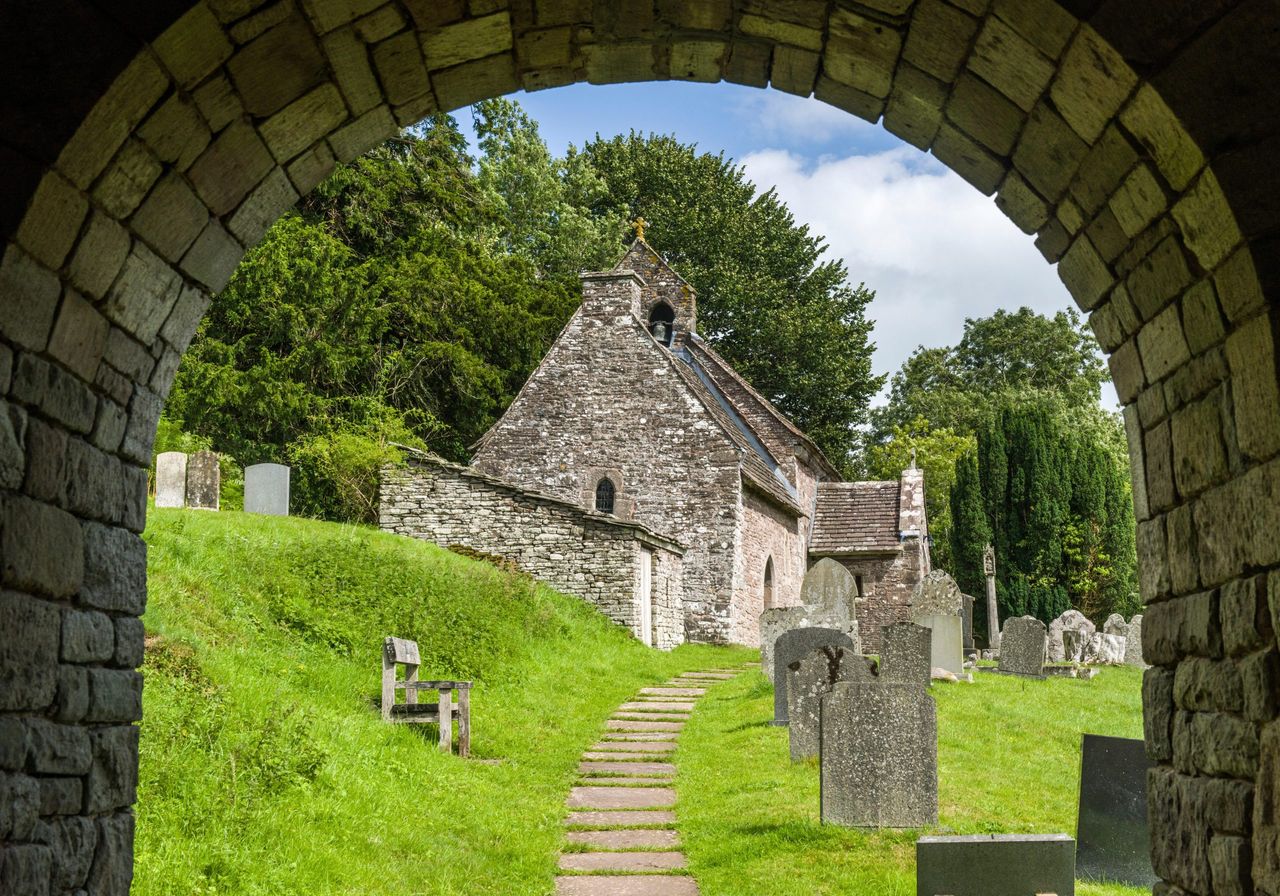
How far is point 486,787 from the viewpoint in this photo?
10039 mm

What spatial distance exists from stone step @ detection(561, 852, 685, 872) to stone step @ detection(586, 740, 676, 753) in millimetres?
4032

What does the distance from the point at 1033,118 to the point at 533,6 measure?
2.01 m

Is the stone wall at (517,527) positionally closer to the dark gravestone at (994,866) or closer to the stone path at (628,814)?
the stone path at (628,814)

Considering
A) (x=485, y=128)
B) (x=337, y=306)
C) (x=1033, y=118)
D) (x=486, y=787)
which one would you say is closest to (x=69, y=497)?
(x=1033, y=118)

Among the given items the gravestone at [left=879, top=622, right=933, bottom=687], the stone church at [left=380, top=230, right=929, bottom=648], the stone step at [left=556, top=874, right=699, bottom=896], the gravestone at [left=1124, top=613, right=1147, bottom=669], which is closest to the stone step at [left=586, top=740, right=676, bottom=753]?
the gravestone at [left=879, top=622, right=933, bottom=687]

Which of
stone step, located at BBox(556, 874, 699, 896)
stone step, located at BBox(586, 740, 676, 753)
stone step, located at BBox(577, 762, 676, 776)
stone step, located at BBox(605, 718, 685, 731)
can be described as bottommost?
stone step, located at BBox(556, 874, 699, 896)

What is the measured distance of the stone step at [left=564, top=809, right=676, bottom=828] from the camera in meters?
9.31

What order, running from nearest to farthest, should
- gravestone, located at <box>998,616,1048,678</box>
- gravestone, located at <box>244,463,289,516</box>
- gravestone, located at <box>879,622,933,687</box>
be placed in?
gravestone, located at <box>879,622,933,687</box> < gravestone, located at <box>998,616,1048,678</box> < gravestone, located at <box>244,463,289,516</box>

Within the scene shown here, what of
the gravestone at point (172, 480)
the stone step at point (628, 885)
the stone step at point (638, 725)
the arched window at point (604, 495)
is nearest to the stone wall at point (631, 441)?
the arched window at point (604, 495)

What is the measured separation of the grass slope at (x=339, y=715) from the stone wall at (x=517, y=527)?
7.32ft

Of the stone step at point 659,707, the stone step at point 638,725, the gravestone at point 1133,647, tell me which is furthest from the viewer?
the gravestone at point 1133,647

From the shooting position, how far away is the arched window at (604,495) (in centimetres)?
2700

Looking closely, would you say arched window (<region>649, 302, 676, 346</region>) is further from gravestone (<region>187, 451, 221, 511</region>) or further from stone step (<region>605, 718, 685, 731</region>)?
stone step (<region>605, 718, 685, 731</region>)

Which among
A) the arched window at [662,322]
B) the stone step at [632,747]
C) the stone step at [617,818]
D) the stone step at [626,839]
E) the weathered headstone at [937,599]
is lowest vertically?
the stone step at [626,839]
